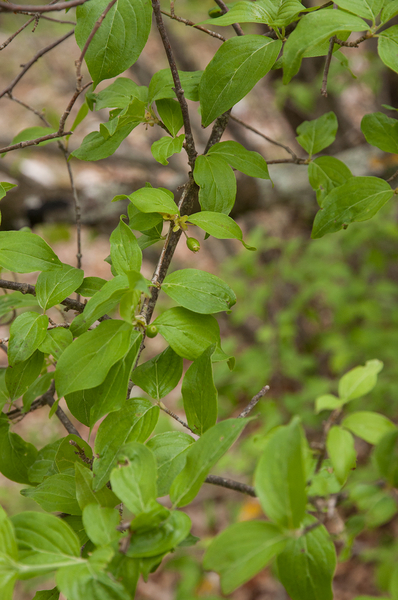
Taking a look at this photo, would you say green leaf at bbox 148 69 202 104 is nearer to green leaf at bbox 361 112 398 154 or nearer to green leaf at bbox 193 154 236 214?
green leaf at bbox 193 154 236 214

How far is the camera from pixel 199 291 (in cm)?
68

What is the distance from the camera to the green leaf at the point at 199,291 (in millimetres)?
664

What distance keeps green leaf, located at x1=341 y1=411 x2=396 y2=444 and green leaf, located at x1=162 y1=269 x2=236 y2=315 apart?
31 cm

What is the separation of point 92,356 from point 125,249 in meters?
0.19

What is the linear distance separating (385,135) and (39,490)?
88 centimetres

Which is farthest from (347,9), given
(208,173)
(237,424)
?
(237,424)

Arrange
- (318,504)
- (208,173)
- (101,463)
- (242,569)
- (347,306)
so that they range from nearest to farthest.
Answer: (242,569) → (101,463) → (208,173) → (318,504) → (347,306)

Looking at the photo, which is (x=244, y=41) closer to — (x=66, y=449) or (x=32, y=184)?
(x=66, y=449)

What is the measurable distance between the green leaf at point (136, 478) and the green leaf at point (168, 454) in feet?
0.19

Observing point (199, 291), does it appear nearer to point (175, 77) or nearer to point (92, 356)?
point (92, 356)

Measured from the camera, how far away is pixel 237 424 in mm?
522

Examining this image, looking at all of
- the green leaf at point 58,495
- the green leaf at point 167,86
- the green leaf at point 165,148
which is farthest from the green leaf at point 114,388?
the green leaf at point 167,86

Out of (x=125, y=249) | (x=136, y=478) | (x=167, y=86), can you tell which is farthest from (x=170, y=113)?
(x=136, y=478)

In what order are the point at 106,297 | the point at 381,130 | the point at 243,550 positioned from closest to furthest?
the point at 243,550 < the point at 106,297 < the point at 381,130
